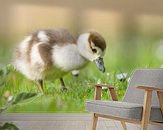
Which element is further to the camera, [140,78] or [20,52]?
[20,52]

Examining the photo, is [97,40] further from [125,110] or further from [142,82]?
[125,110]

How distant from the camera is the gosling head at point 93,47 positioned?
478cm

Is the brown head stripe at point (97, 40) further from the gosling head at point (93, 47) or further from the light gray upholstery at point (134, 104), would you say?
the light gray upholstery at point (134, 104)

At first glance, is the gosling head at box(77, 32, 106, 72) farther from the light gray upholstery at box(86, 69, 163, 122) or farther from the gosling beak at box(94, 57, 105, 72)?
the light gray upholstery at box(86, 69, 163, 122)

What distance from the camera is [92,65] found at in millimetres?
4902

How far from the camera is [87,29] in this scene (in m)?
4.92

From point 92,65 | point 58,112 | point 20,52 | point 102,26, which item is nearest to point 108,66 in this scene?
point 92,65

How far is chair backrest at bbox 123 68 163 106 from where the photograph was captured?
12.2ft

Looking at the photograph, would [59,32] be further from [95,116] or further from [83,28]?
[95,116]

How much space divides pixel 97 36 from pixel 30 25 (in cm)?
97

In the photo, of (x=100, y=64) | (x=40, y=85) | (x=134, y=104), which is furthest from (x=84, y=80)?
(x=134, y=104)

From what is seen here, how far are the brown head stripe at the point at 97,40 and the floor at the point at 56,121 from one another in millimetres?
1001

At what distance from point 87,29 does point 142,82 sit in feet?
4.52

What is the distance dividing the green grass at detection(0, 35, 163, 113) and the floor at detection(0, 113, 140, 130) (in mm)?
84
